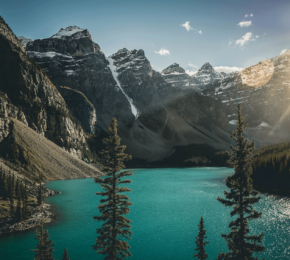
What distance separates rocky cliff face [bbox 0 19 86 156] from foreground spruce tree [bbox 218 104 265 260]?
95247 mm

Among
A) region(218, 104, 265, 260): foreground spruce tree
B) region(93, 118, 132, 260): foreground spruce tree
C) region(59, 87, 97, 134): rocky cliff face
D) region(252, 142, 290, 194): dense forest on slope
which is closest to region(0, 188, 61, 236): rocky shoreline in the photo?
region(93, 118, 132, 260): foreground spruce tree

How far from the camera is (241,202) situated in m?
18.2

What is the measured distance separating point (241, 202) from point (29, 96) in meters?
114

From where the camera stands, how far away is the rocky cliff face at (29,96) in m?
104

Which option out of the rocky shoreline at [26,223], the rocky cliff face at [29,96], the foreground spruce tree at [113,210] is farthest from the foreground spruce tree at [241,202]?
the rocky cliff face at [29,96]

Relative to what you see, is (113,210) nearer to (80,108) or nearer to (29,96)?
(29,96)

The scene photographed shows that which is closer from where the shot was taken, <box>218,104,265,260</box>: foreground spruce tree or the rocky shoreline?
<box>218,104,265,260</box>: foreground spruce tree

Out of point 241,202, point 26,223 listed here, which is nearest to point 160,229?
point 26,223

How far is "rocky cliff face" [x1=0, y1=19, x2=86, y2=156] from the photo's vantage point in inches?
4112

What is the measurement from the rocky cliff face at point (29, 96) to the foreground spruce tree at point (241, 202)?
95.2 m

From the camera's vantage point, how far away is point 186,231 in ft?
111

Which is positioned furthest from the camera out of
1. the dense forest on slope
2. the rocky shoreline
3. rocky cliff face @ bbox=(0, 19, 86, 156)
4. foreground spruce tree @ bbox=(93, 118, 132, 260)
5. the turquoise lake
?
rocky cliff face @ bbox=(0, 19, 86, 156)

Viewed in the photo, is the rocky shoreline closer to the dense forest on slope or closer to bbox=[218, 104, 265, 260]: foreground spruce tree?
bbox=[218, 104, 265, 260]: foreground spruce tree

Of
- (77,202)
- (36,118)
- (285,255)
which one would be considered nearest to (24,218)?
(77,202)
